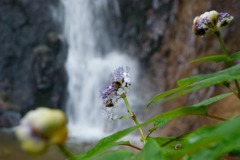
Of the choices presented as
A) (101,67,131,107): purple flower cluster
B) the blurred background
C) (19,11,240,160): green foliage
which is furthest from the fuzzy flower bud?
the blurred background

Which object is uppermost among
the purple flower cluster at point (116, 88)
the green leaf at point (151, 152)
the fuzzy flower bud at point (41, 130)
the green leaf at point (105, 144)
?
the purple flower cluster at point (116, 88)

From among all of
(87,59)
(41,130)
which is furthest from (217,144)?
(87,59)

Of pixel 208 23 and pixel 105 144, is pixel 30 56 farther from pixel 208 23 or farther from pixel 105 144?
pixel 105 144

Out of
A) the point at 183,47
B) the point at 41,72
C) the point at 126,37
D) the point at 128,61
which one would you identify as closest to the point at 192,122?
the point at 183,47

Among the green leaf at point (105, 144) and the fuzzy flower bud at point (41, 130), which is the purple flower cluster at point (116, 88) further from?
the fuzzy flower bud at point (41, 130)

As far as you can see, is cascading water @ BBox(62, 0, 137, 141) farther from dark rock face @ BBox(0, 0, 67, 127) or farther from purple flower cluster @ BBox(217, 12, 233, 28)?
purple flower cluster @ BBox(217, 12, 233, 28)

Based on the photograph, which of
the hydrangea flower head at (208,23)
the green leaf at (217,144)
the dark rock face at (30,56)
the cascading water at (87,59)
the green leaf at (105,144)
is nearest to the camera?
the green leaf at (217,144)

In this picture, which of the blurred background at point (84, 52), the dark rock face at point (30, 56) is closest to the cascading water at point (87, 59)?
the blurred background at point (84, 52)
